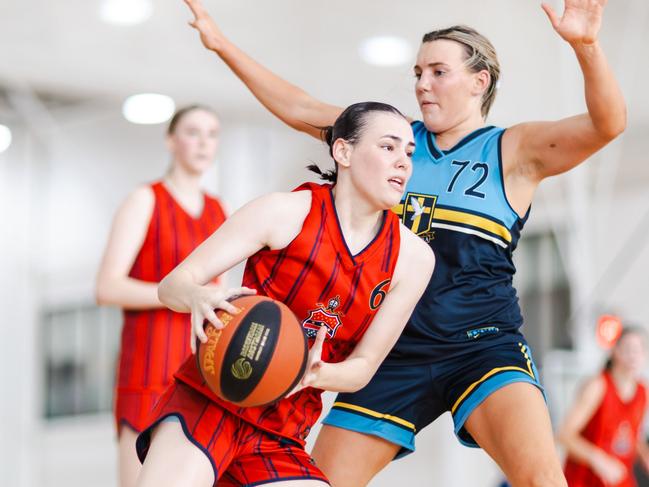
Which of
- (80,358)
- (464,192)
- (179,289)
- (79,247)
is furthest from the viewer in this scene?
(80,358)

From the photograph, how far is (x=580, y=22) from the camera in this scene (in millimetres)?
3006

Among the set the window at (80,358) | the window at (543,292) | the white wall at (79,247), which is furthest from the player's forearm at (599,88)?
the window at (80,358)

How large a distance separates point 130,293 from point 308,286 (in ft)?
5.38

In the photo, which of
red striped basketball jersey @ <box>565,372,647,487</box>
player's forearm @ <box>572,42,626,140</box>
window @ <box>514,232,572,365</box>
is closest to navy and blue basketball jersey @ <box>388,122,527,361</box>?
player's forearm @ <box>572,42,626,140</box>

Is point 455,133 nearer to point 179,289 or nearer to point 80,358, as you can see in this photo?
point 179,289

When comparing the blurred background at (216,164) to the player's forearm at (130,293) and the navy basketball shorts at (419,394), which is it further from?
the navy basketball shorts at (419,394)

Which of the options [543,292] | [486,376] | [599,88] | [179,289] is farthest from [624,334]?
[543,292]

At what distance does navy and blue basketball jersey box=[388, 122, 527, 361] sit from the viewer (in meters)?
3.22

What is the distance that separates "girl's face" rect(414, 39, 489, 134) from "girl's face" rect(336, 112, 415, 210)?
45 cm

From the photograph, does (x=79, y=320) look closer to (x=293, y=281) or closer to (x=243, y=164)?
(x=243, y=164)

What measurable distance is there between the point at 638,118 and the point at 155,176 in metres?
5.74

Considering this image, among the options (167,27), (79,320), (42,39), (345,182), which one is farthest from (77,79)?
(345,182)

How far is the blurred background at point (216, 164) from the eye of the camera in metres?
8.78

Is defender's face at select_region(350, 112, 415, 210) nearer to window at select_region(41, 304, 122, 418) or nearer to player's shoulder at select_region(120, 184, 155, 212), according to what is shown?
player's shoulder at select_region(120, 184, 155, 212)
